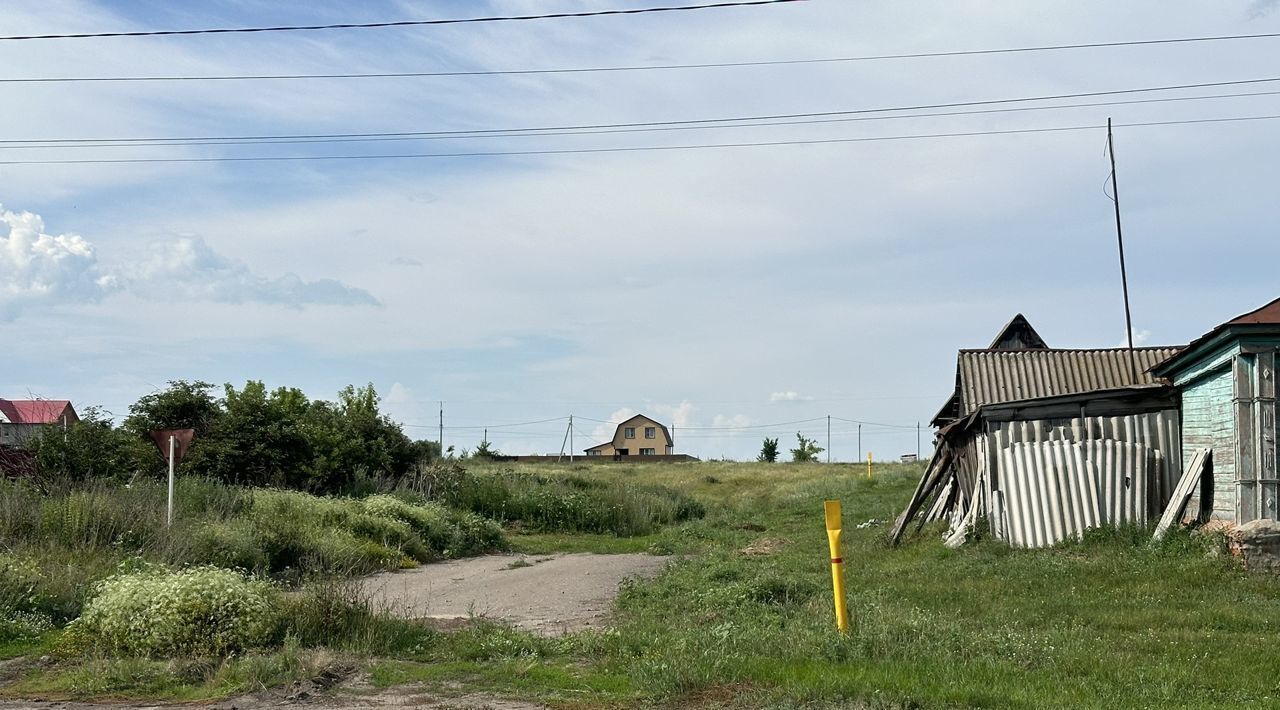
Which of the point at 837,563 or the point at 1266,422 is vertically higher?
the point at 1266,422

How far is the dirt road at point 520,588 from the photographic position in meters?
13.6

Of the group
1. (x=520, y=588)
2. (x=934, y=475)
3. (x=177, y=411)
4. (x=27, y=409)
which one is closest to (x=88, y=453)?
(x=177, y=411)

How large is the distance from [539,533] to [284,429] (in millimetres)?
7029

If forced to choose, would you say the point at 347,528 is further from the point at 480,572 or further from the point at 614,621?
the point at 614,621

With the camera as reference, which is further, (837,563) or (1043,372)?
(1043,372)

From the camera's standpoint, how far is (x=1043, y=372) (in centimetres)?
2592

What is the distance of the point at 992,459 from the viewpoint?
61.4 ft

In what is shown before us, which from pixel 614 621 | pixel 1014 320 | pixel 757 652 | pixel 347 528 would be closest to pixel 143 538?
pixel 347 528

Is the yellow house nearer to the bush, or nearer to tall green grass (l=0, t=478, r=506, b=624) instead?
tall green grass (l=0, t=478, r=506, b=624)

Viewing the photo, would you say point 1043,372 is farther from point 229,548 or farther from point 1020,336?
point 229,548

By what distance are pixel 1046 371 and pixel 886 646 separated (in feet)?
59.5

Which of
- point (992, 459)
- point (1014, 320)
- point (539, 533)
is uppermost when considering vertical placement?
point (1014, 320)

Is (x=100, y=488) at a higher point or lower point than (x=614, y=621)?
higher

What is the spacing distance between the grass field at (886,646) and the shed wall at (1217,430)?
789 millimetres
